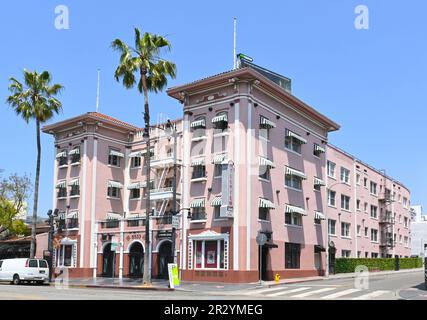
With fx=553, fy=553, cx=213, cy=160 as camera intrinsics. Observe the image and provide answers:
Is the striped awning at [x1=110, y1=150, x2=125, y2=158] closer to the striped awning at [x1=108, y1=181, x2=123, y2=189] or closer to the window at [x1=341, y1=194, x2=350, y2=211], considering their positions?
the striped awning at [x1=108, y1=181, x2=123, y2=189]

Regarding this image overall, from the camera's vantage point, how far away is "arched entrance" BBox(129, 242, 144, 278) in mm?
43156

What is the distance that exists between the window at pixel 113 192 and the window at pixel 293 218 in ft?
52.6

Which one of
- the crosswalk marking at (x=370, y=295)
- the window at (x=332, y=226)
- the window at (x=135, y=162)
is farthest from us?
the window at (x=332, y=226)

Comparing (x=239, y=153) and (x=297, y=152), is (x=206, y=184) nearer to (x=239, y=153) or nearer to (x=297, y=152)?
(x=239, y=153)

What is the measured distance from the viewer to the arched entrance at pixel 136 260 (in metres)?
43.2

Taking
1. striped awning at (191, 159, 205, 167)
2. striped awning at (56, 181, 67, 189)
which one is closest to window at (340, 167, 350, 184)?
striped awning at (191, 159, 205, 167)

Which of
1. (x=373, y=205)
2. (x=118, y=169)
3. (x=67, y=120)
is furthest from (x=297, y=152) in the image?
(x=373, y=205)

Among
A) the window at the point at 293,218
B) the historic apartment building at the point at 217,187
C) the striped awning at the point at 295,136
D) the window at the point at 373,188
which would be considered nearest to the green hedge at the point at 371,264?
the historic apartment building at the point at 217,187

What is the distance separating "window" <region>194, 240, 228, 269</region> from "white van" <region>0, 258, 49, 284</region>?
10989mm

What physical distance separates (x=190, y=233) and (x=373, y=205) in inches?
1324

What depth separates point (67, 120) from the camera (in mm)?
49375

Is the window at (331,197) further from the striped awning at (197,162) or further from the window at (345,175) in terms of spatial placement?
the striped awning at (197,162)

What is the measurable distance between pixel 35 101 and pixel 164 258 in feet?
56.6

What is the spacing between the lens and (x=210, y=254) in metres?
37.8
